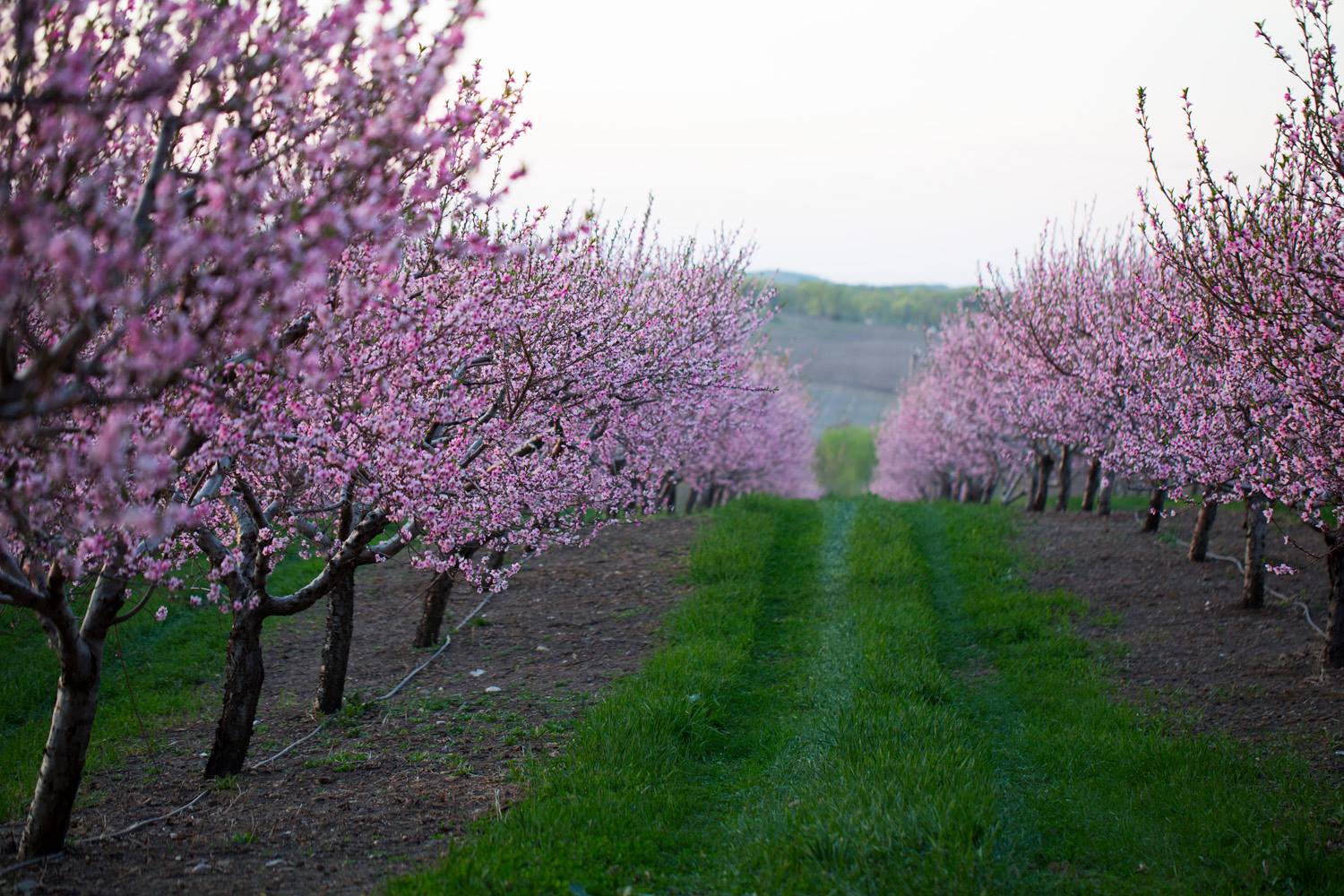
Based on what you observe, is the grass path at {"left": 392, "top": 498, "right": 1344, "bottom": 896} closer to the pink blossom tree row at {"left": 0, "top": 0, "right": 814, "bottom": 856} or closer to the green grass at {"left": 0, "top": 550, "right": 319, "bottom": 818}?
the pink blossom tree row at {"left": 0, "top": 0, "right": 814, "bottom": 856}

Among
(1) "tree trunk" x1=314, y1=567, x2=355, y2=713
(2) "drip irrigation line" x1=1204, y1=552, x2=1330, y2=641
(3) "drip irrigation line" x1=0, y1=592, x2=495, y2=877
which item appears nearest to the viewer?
(3) "drip irrigation line" x1=0, y1=592, x2=495, y2=877

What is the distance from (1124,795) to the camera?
328 inches

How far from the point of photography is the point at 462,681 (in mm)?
12477

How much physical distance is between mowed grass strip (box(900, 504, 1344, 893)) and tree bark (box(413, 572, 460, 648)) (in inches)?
266

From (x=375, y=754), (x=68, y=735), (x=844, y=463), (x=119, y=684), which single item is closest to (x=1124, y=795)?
(x=375, y=754)

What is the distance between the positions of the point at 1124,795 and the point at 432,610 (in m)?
8.97

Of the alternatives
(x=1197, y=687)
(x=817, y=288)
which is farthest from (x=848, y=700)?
(x=817, y=288)

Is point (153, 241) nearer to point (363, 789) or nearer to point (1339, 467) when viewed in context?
point (363, 789)

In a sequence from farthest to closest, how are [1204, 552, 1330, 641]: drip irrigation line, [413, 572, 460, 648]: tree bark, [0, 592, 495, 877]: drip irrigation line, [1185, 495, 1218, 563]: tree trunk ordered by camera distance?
[1185, 495, 1218, 563]: tree trunk
[413, 572, 460, 648]: tree bark
[1204, 552, 1330, 641]: drip irrigation line
[0, 592, 495, 877]: drip irrigation line

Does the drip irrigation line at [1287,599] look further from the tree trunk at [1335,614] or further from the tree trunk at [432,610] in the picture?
the tree trunk at [432,610]

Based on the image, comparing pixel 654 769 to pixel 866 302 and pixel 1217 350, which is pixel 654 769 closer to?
pixel 1217 350

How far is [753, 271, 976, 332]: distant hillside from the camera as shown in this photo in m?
128

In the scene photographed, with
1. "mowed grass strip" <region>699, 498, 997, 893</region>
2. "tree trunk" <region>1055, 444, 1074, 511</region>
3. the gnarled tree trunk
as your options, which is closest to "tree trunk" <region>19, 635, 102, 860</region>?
the gnarled tree trunk

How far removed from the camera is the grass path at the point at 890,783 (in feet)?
22.2
